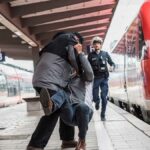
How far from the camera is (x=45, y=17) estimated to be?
1825 cm

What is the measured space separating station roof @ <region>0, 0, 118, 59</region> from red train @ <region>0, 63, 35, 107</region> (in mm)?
4568

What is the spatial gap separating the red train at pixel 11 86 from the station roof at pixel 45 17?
457cm

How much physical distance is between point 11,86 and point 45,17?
16.1 metres

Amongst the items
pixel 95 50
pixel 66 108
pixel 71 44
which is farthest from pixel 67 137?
pixel 95 50

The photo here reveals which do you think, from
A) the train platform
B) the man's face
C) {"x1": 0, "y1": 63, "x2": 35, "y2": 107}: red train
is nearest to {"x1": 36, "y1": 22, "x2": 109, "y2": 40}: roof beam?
{"x1": 0, "y1": 63, "x2": 35, "y2": 107}: red train

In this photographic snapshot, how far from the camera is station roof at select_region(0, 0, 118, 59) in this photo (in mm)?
15672

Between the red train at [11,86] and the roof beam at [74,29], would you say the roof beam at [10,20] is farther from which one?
the red train at [11,86]

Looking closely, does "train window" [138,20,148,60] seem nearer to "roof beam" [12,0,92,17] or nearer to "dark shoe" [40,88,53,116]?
"dark shoe" [40,88,53,116]

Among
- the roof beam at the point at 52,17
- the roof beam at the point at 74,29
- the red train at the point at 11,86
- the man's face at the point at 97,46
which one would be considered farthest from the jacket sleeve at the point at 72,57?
the red train at the point at 11,86

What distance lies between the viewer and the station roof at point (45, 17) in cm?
1567

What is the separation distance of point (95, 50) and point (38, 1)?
5872 millimetres

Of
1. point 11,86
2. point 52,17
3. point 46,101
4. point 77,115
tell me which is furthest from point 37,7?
point 11,86

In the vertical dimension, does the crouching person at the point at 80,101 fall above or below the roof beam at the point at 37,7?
below

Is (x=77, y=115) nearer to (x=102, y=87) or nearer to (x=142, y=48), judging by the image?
(x=142, y=48)
